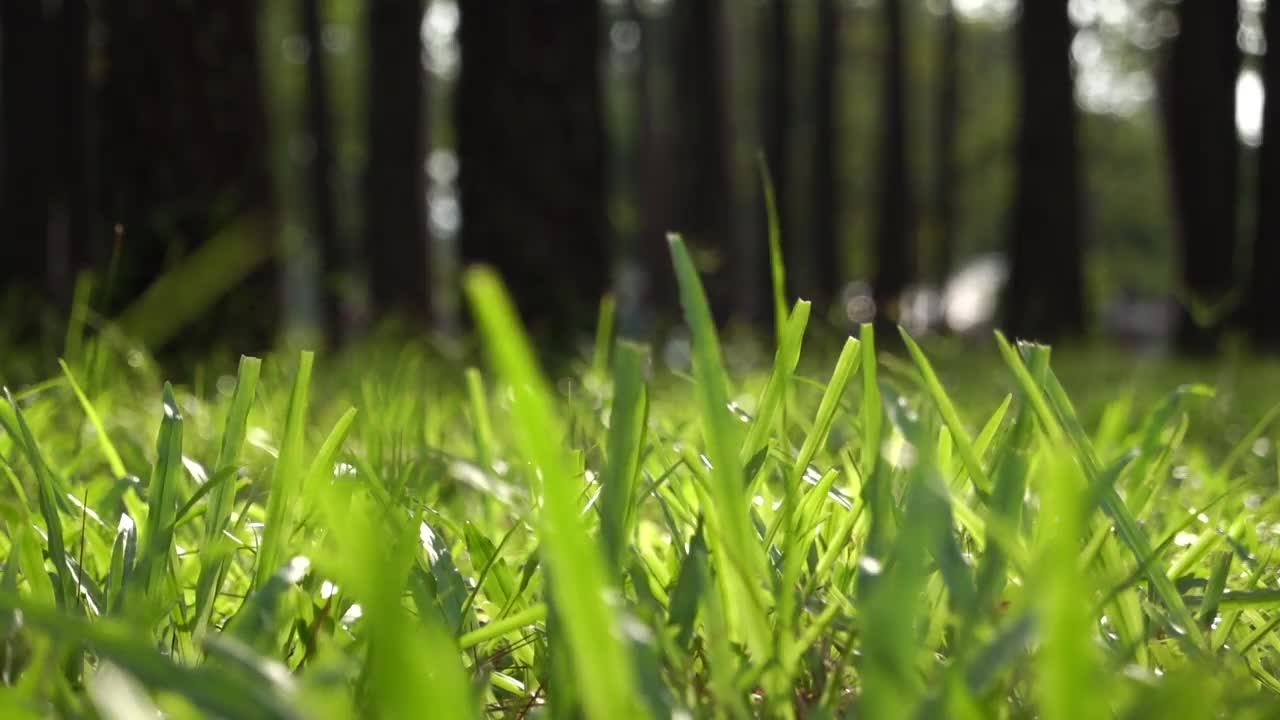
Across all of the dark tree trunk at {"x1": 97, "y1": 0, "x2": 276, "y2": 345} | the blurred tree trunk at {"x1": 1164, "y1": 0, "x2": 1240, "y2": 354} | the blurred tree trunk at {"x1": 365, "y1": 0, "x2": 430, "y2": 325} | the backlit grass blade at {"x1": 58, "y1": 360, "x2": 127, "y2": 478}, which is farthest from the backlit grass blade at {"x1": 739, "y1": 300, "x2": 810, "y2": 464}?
the blurred tree trunk at {"x1": 365, "y1": 0, "x2": 430, "y2": 325}

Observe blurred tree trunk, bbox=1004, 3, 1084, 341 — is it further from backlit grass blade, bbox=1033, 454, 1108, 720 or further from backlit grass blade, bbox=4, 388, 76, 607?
backlit grass blade, bbox=1033, 454, 1108, 720

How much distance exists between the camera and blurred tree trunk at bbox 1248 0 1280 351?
10.7m

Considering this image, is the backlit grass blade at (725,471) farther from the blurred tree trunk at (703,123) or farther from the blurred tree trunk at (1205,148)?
the blurred tree trunk at (703,123)

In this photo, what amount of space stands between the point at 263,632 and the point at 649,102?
21.7 m

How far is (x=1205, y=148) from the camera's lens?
1122 centimetres

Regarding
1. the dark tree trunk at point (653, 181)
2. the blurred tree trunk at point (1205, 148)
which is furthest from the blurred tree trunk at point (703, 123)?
the blurred tree trunk at point (1205, 148)

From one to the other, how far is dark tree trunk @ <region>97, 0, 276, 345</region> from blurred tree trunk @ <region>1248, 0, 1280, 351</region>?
8528 millimetres

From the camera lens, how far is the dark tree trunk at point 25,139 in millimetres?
8922

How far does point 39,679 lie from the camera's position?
625mm

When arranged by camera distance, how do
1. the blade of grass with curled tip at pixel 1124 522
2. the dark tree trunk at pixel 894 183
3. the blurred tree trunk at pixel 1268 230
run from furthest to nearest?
the dark tree trunk at pixel 894 183 < the blurred tree trunk at pixel 1268 230 < the blade of grass with curled tip at pixel 1124 522

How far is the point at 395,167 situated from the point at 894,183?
6.45 metres

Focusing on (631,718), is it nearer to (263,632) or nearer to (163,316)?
(263,632)

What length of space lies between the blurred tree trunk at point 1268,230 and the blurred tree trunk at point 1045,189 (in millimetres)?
1471

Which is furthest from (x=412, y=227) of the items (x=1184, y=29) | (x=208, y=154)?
(x=208, y=154)
